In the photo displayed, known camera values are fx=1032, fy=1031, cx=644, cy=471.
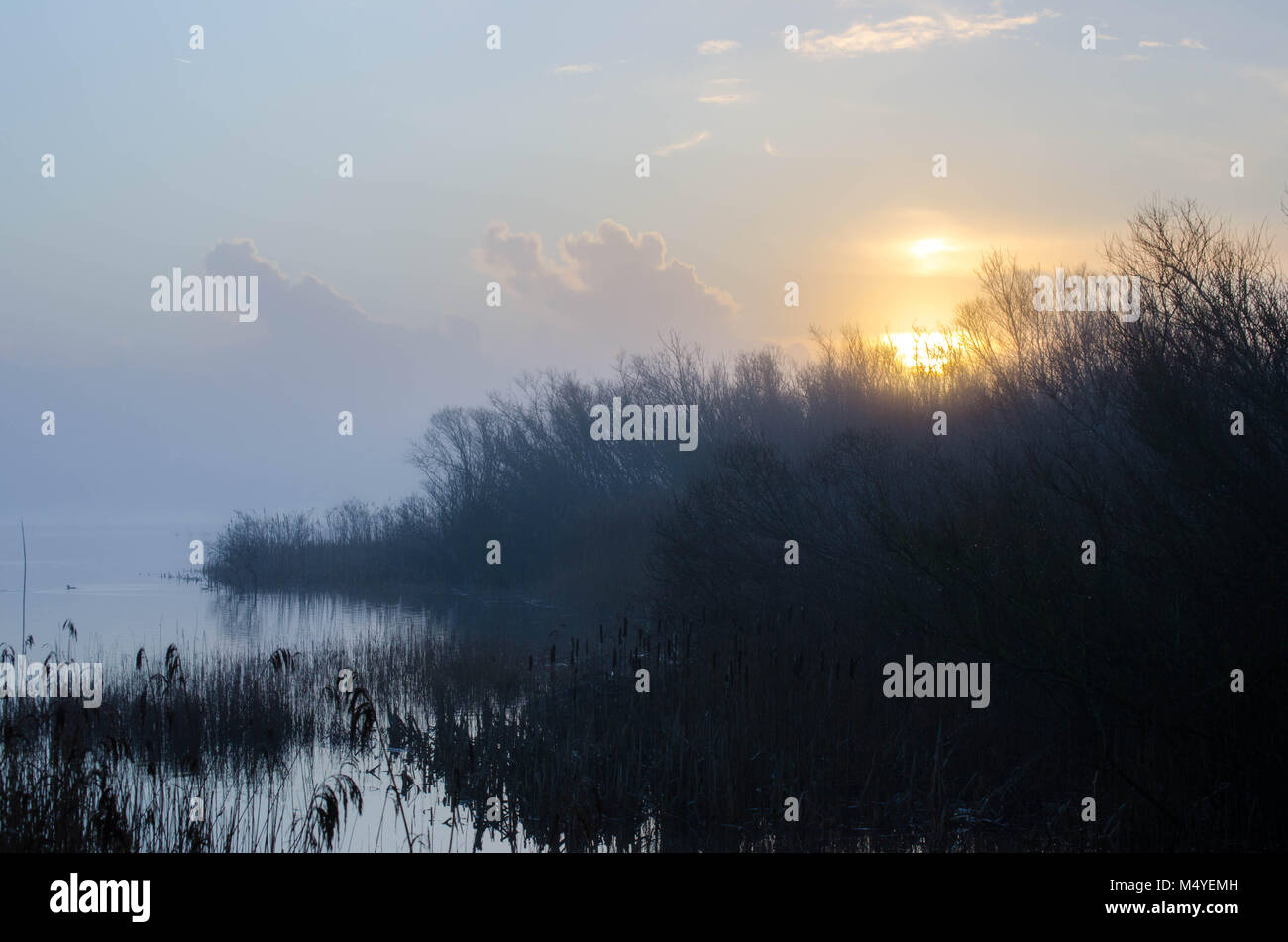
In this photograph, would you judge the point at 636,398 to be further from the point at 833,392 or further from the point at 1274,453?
the point at 1274,453

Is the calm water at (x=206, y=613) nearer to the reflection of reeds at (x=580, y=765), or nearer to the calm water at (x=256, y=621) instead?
the calm water at (x=256, y=621)

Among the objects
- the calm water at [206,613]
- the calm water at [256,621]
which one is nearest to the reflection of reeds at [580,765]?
the calm water at [256,621]

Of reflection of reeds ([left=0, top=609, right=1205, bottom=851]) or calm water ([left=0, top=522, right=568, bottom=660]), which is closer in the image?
reflection of reeds ([left=0, top=609, right=1205, bottom=851])

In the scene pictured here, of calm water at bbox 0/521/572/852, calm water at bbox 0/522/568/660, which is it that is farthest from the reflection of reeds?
calm water at bbox 0/522/568/660

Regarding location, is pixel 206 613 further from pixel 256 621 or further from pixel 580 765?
pixel 580 765

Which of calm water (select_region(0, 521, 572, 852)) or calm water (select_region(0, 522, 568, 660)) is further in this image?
calm water (select_region(0, 522, 568, 660))

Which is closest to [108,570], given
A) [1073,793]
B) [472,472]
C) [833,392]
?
[472,472]

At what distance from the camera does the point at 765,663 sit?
1109 cm

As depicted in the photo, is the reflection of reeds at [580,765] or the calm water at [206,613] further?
Answer: the calm water at [206,613]

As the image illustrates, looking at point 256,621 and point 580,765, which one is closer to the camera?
point 580,765

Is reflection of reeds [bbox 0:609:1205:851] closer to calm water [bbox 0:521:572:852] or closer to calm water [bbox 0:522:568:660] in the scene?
calm water [bbox 0:521:572:852]

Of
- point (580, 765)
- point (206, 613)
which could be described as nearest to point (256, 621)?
point (206, 613)

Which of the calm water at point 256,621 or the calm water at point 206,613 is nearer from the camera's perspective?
the calm water at point 256,621
